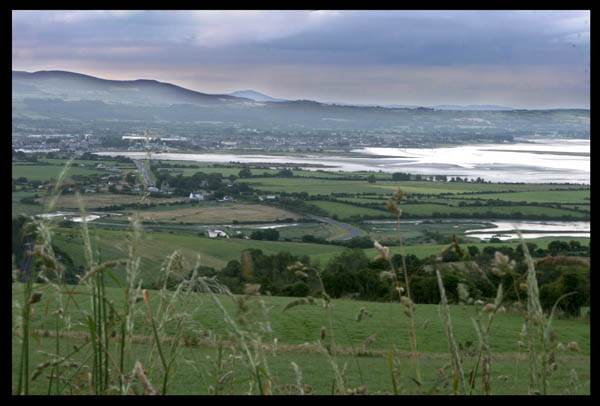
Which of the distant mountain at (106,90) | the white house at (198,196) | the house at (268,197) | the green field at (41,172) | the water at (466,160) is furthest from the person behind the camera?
the house at (268,197)

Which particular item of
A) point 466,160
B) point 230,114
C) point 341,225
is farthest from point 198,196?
point 466,160

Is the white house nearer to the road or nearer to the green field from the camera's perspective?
the road

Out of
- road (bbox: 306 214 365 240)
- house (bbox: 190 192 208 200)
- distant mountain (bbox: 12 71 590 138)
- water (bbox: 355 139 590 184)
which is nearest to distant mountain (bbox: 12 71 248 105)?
distant mountain (bbox: 12 71 590 138)

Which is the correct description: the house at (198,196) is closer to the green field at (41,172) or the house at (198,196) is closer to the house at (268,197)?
the house at (268,197)

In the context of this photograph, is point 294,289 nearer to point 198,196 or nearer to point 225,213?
point 225,213

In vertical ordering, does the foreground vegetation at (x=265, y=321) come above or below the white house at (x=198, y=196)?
above

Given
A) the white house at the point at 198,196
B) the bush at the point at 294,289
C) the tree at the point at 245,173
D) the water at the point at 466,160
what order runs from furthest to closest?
1. the tree at the point at 245,173
2. the water at the point at 466,160
3. the white house at the point at 198,196
4. the bush at the point at 294,289

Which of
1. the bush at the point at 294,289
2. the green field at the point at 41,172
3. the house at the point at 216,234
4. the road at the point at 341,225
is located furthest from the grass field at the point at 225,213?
the green field at the point at 41,172
